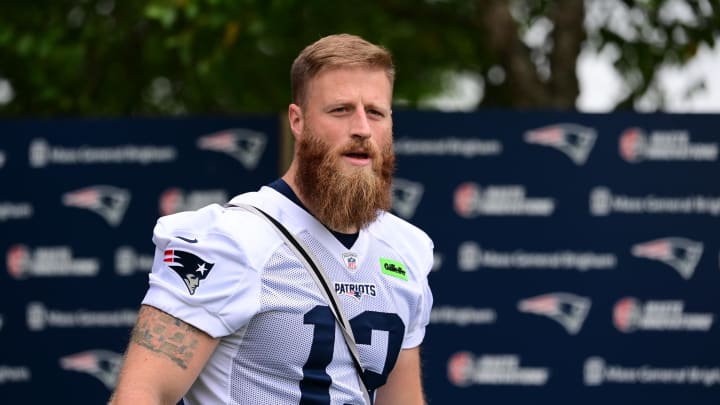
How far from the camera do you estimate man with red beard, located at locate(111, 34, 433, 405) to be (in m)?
2.91

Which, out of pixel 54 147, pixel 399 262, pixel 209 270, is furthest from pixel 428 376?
pixel 209 270

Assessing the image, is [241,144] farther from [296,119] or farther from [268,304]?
[268,304]

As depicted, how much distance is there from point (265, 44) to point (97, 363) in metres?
3.18

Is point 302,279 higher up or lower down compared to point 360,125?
lower down

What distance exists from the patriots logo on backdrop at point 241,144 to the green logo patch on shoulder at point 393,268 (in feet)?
13.2

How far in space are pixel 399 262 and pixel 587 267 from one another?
12.6ft

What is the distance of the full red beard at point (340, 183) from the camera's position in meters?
3.15

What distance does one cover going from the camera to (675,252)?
276 inches

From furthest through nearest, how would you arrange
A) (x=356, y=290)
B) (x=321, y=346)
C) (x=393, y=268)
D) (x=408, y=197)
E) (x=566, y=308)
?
1. (x=408, y=197)
2. (x=566, y=308)
3. (x=393, y=268)
4. (x=356, y=290)
5. (x=321, y=346)

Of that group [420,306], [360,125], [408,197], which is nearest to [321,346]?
[420,306]

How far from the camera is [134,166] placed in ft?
24.3

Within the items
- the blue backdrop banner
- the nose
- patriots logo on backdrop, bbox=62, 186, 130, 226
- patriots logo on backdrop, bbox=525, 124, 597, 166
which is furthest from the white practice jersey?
patriots logo on backdrop, bbox=62, 186, 130, 226

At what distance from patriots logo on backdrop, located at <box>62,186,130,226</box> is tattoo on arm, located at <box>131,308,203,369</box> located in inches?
180

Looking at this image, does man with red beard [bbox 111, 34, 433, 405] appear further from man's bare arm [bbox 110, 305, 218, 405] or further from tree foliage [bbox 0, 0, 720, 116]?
tree foliage [bbox 0, 0, 720, 116]
